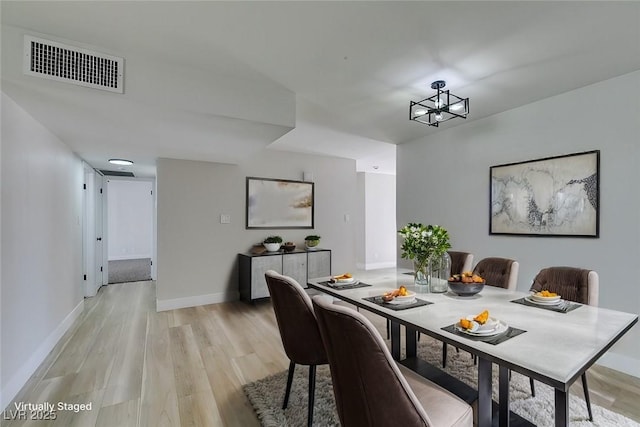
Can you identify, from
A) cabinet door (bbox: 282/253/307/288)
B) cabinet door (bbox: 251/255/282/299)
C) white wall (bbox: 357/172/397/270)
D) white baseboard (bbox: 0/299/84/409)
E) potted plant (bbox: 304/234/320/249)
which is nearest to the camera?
white baseboard (bbox: 0/299/84/409)

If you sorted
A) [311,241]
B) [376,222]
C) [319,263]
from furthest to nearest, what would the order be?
[376,222], [311,241], [319,263]

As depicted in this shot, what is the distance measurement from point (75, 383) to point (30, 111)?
6.80 ft

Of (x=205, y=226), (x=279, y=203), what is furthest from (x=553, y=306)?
(x=205, y=226)

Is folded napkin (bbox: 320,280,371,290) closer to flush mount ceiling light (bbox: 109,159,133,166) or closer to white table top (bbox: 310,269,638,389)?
white table top (bbox: 310,269,638,389)

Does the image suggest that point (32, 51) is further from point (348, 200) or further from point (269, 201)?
point (348, 200)

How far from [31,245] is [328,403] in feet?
8.53

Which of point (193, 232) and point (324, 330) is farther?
point (193, 232)

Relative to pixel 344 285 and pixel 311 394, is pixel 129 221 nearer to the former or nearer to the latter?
pixel 344 285

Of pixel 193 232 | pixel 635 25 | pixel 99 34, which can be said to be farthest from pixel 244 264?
pixel 635 25

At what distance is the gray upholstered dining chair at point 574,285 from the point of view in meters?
1.84

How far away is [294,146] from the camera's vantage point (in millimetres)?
4621

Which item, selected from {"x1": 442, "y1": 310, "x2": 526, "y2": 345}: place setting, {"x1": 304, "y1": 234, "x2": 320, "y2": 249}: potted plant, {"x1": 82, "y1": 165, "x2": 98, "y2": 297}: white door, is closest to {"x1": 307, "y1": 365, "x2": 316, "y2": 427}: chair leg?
{"x1": 442, "y1": 310, "x2": 526, "y2": 345}: place setting

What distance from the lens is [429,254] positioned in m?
2.03

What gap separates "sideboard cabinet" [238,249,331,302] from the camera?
4141 mm
